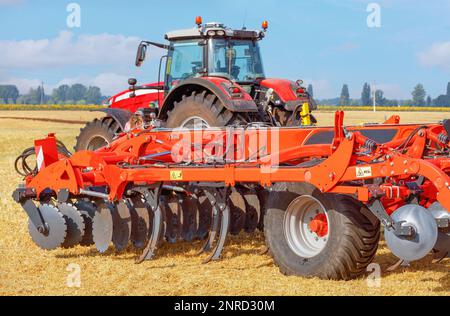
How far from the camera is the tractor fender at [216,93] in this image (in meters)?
7.85

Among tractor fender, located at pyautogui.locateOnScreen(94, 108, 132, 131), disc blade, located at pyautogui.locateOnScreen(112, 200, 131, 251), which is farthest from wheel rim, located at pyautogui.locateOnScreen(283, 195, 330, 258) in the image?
tractor fender, located at pyautogui.locateOnScreen(94, 108, 132, 131)

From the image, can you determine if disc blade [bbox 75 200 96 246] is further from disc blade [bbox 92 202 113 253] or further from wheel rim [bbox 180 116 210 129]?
wheel rim [bbox 180 116 210 129]

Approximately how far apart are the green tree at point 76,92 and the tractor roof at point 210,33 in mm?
97543

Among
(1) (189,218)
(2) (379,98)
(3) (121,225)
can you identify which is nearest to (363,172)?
(1) (189,218)

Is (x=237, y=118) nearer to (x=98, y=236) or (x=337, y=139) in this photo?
(x=98, y=236)

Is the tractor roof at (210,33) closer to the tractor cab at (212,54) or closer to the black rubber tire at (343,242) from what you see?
the tractor cab at (212,54)

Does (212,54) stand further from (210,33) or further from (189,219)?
(189,219)

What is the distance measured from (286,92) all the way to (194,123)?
1379 mm

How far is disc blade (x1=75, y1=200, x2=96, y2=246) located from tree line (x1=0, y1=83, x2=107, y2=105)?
83821 millimetres

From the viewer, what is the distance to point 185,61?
30.5 ft

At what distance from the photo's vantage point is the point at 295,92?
906cm

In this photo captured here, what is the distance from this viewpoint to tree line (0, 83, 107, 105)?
97250mm
